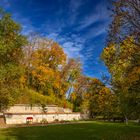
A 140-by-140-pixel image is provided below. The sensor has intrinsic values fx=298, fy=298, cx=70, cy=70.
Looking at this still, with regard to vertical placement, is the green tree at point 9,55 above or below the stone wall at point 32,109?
above

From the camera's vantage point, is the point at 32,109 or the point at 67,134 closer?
the point at 67,134

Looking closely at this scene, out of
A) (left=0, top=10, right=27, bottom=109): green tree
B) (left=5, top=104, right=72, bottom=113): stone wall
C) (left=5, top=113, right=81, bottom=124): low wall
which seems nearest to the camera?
(left=0, top=10, right=27, bottom=109): green tree

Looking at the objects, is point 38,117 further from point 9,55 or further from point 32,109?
point 9,55

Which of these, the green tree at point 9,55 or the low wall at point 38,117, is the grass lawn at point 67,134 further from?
the low wall at point 38,117

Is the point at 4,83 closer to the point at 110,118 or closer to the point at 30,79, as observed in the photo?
the point at 30,79

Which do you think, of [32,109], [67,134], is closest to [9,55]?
[67,134]

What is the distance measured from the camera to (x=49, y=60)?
68.6 metres

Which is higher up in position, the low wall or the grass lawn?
the low wall

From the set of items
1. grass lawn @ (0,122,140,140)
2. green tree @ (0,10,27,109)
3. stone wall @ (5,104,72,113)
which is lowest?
grass lawn @ (0,122,140,140)

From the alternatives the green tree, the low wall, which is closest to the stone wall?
the low wall

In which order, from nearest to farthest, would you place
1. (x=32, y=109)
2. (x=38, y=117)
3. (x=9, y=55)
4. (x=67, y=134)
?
(x=67, y=134)
(x=9, y=55)
(x=38, y=117)
(x=32, y=109)

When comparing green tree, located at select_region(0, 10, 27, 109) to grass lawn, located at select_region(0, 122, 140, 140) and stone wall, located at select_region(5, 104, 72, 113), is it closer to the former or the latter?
grass lawn, located at select_region(0, 122, 140, 140)

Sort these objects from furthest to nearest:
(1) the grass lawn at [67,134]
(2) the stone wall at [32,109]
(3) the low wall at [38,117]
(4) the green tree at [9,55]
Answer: (2) the stone wall at [32,109] → (3) the low wall at [38,117] → (4) the green tree at [9,55] → (1) the grass lawn at [67,134]

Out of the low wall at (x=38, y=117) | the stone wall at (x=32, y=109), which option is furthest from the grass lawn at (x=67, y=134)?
the stone wall at (x=32, y=109)
